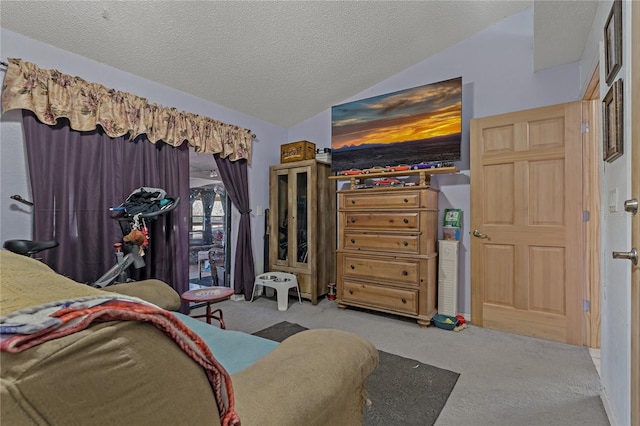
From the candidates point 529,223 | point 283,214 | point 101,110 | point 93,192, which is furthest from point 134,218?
point 529,223

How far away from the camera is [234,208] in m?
3.95

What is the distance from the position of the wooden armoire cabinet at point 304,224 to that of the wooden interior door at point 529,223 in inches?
67.3

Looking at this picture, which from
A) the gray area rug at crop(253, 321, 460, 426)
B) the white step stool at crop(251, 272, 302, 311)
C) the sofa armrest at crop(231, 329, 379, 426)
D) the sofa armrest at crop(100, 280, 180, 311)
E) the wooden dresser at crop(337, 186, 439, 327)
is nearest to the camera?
the sofa armrest at crop(231, 329, 379, 426)

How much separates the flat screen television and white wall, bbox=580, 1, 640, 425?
1196 mm

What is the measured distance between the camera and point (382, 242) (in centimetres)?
319

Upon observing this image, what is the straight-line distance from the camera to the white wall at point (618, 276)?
1.28 meters

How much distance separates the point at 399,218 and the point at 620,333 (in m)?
1.85

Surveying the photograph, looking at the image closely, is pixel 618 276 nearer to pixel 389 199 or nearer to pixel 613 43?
pixel 613 43

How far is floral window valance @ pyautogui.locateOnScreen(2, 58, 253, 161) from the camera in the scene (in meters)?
2.20

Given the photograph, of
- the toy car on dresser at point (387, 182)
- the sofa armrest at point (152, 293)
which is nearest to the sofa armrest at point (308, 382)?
the sofa armrest at point (152, 293)

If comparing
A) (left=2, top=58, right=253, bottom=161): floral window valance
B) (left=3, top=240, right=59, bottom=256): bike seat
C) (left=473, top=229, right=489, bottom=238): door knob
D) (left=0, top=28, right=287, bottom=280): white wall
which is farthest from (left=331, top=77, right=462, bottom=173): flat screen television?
(left=3, top=240, right=59, bottom=256): bike seat

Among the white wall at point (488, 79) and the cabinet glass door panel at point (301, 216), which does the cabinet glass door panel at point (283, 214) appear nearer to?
the cabinet glass door panel at point (301, 216)

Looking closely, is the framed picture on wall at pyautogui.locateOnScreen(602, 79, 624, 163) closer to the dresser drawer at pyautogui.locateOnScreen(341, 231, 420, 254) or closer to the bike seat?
the dresser drawer at pyautogui.locateOnScreen(341, 231, 420, 254)

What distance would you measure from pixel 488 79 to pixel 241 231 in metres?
3.26
